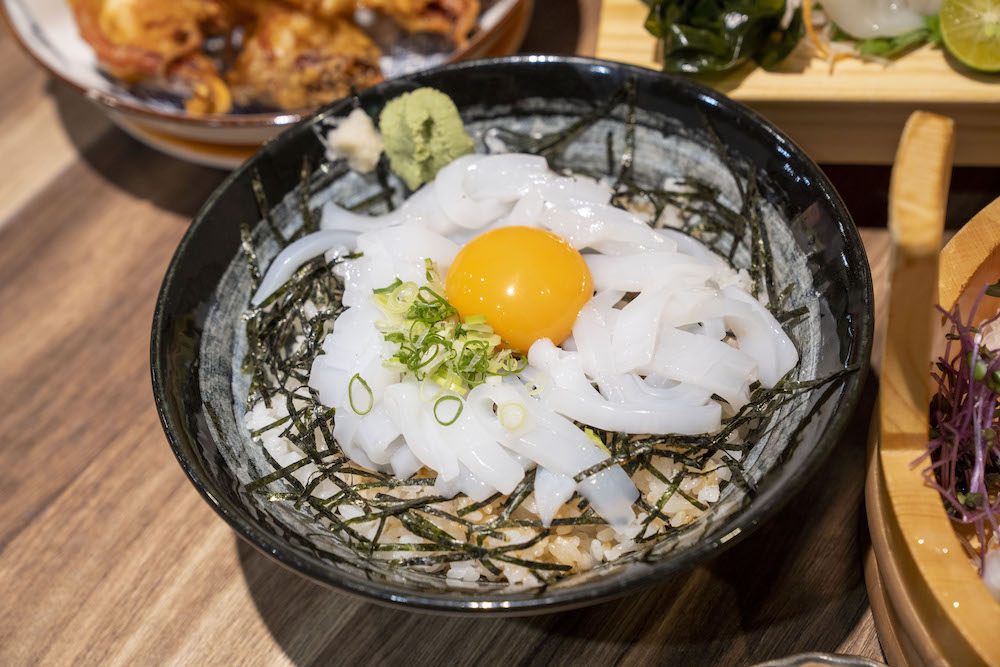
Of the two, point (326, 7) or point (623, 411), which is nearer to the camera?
point (623, 411)

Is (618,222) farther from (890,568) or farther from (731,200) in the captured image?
(890,568)

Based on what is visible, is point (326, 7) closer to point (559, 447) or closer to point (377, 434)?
point (377, 434)

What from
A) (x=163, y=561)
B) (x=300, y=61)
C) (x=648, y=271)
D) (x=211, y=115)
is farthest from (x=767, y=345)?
(x=300, y=61)

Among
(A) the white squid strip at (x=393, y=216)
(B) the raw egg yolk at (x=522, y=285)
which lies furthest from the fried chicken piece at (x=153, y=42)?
(B) the raw egg yolk at (x=522, y=285)

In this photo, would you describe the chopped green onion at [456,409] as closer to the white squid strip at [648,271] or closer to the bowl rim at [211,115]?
the white squid strip at [648,271]

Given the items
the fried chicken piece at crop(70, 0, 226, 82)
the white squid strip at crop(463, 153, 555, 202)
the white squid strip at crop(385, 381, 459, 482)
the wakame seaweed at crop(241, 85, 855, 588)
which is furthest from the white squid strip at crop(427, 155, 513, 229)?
the fried chicken piece at crop(70, 0, 226, 82)

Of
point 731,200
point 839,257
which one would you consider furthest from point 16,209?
point 839,257

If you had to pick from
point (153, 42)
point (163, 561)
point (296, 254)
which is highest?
point (153, 42)

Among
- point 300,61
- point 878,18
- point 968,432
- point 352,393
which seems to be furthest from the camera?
point 300,61
